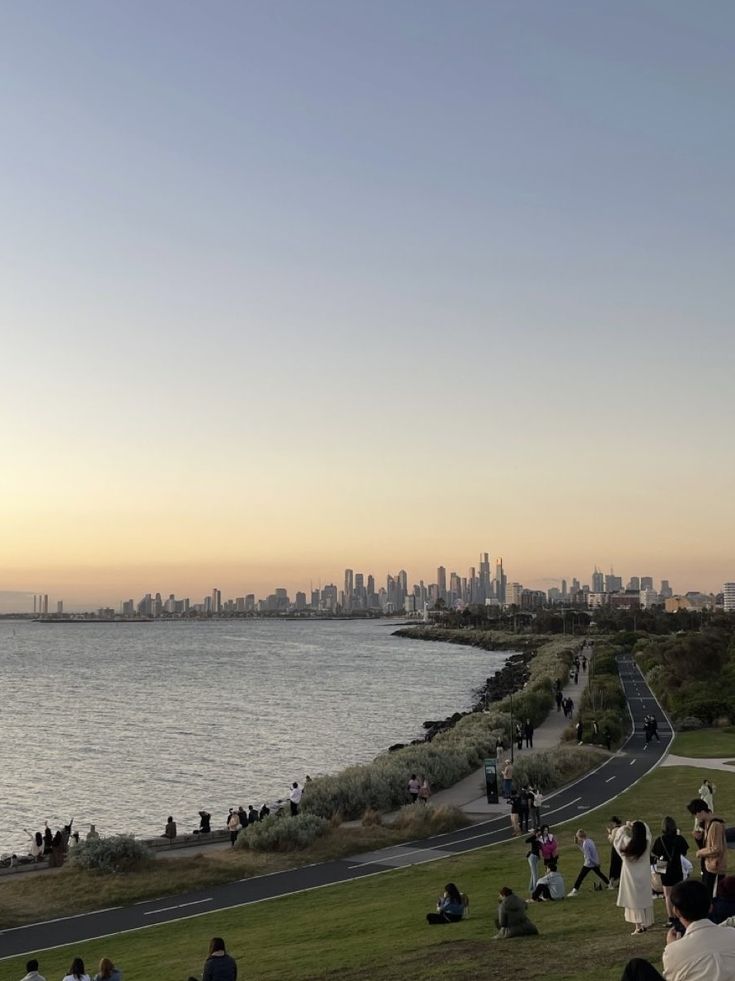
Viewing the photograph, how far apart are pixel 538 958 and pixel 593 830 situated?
1615cm

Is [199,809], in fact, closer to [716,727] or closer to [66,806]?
[66,806]

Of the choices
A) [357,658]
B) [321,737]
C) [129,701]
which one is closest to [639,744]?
[321,737]

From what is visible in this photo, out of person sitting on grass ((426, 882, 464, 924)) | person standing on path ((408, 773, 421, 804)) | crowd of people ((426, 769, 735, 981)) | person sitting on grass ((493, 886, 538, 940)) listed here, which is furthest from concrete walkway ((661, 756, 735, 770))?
person sitting on grass ((493, 886, 538, 940))

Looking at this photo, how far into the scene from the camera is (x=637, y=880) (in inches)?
539

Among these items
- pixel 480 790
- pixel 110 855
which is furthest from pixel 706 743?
pixel 110 855

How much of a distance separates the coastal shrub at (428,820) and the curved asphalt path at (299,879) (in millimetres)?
411

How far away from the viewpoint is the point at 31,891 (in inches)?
985

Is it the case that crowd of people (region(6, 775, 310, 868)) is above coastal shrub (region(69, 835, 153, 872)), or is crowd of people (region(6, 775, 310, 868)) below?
below

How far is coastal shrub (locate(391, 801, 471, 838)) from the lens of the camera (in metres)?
30.7

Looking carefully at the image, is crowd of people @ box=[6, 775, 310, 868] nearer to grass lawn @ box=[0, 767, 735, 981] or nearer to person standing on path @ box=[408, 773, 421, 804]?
person standing on path @ box=[408, 773, 421, 804]

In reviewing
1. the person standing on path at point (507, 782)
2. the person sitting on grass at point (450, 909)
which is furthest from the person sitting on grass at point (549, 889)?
the person standing on path at point (507, 782)

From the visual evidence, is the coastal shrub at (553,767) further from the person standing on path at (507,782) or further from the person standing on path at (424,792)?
the person standing on path at (424,792)

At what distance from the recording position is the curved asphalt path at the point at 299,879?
21.4m

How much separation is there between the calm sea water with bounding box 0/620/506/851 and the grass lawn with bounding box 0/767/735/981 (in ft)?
59.8
